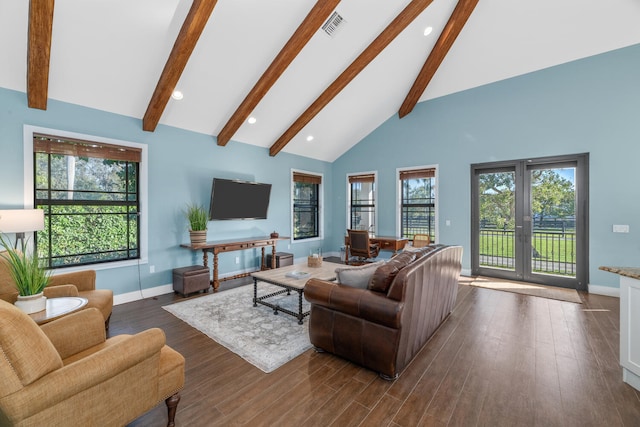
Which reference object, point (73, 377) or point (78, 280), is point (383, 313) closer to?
point (73, 377)

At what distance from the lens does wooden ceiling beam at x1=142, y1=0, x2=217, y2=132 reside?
2966 millimetres

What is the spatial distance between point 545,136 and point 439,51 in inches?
94.0

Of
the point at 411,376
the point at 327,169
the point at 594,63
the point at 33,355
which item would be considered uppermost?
the point at 594,63

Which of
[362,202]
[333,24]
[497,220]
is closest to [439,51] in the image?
[333,24]

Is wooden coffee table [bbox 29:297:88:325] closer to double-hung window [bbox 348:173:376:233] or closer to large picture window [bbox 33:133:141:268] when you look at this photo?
large picture window [bbox 33:133:141:268]

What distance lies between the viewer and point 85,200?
3791 mm

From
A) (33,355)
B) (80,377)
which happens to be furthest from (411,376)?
(33,355)

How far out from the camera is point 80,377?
47.9 inches

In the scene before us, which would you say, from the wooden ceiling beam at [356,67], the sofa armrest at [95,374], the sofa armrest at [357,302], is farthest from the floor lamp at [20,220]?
the wooden ceiling beam at [356,67]

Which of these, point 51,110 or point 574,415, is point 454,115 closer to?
point 574,415

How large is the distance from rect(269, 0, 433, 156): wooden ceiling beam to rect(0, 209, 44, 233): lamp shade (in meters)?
3.98

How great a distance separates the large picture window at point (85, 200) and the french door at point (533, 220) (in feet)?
20.2

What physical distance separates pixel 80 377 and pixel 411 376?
7.01ft

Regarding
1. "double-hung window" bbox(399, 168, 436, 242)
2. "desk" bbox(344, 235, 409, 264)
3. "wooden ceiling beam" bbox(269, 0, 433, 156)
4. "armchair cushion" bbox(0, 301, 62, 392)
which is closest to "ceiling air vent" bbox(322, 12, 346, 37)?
"wooden ceiling beam" bbox(269, 0, 433, 156)
